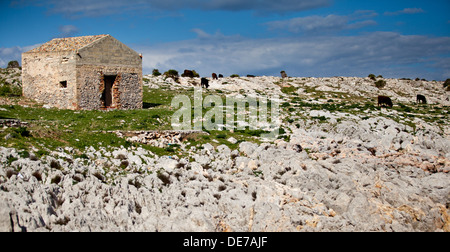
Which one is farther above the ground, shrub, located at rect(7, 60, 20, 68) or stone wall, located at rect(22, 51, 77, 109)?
shrub, located at rect(7, 60, 20, 68)

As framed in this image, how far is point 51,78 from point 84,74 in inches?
139

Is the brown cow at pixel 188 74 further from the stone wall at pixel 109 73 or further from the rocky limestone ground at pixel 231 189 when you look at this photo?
the rocky limestone ground at pixel 231 189

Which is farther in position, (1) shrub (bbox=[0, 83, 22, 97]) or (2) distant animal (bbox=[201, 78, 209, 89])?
(2) distant animal (bbox=[201, 78, 209, 89])

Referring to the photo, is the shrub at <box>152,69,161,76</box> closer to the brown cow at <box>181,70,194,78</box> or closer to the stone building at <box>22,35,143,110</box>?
the brown cow at <box>181,70,194,78</box>

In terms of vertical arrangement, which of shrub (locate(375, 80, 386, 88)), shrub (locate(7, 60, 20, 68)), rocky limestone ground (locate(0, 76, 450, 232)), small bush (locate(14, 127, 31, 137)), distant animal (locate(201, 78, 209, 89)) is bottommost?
rocky limestone ground (locate(0, 76, 450, 232))

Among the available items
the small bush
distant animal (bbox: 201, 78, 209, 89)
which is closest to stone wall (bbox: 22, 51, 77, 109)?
the small bush

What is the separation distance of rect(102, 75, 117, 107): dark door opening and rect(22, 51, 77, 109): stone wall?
262 cm

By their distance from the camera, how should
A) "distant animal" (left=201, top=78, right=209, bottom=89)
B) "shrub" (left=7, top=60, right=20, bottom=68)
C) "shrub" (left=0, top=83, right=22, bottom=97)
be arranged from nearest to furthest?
"shrub" (left=0, top=83, right=22, bottom=97)
"distant animal" (left=201, top=78, right=209, bottom=89)
"shrub" (left=7, top=60, right=20, bottom=68)

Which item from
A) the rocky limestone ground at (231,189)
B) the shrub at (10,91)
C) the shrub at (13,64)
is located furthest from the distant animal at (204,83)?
the shrub at (13,64)

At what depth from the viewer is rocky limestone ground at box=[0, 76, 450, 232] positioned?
1266 centimetres

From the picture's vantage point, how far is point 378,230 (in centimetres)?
1416

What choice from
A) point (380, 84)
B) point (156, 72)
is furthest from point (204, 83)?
point (380, 84)

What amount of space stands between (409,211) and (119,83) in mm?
22699
